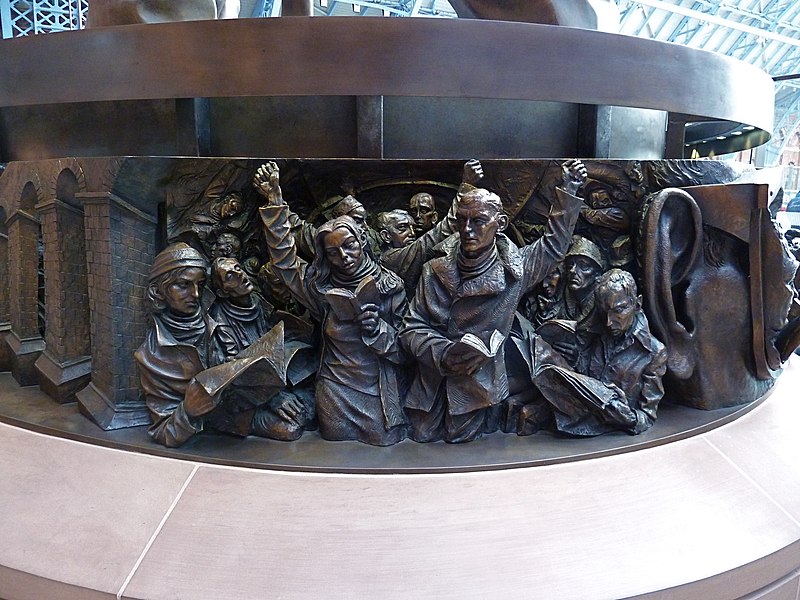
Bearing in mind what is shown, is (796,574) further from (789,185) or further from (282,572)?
(789,185)

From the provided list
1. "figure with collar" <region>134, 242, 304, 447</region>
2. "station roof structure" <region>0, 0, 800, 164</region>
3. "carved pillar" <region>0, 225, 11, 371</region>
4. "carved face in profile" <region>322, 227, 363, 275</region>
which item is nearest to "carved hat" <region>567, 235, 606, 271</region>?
"carved face in profile" <region>322, 227, 363, 275</region>

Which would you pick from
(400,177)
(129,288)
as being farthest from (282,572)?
(400,177)

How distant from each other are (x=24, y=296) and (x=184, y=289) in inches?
47.2

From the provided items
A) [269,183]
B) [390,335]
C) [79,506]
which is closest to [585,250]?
[390,335]

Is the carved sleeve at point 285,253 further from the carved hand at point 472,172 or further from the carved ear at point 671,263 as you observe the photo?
the carved ear at point 671,263

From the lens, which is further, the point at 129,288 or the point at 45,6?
the point at 45,6

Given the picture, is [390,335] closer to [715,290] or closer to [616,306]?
[616,306]

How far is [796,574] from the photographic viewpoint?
2260 millimetres

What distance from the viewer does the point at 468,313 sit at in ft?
8.34

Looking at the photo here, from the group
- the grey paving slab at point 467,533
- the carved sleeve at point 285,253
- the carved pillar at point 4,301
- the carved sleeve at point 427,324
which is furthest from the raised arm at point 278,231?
the carved pillar at point 4,301

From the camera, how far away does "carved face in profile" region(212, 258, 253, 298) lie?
2.59m

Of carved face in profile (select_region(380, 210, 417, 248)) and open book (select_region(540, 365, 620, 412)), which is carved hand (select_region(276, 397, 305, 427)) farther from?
open book (select_region(540, 365, 620, 412))

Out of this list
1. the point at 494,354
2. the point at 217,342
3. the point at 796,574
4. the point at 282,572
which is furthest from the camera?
the point at 217,342

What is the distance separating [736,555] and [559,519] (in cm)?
58
